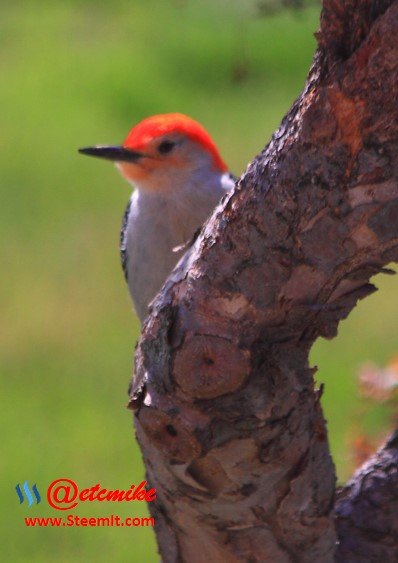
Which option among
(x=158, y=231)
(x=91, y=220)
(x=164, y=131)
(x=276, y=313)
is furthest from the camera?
(x=91, y=220)

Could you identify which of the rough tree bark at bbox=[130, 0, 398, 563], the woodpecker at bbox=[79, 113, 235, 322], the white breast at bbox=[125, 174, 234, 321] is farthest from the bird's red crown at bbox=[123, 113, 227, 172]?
the rough tree bark at bbox=[130, 0, 398, 563]

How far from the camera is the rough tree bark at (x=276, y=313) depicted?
6.79 ft

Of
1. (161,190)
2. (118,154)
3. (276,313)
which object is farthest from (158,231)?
(276,313)

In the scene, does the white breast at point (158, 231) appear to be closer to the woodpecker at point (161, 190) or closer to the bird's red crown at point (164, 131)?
the woodpecker at point (161, 190)

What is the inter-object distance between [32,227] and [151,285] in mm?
4975

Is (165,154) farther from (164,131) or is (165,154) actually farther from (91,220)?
(91,220)

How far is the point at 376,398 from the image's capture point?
128 inches

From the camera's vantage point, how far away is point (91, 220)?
29.1 ft

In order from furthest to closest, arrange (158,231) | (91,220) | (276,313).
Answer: (91,220)
(158,231)
(276,313)

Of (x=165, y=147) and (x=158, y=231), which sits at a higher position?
(x=165, y=147)

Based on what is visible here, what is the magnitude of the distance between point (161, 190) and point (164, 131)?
204 mm

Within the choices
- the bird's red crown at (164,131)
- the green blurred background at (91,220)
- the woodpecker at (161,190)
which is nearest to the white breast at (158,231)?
the woodpecker at (161,190)

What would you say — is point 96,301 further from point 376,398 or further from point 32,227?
point 376,398

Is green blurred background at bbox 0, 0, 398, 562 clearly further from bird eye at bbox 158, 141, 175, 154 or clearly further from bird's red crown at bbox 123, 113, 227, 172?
bird eye at bbox 158, 141, 175, 154
